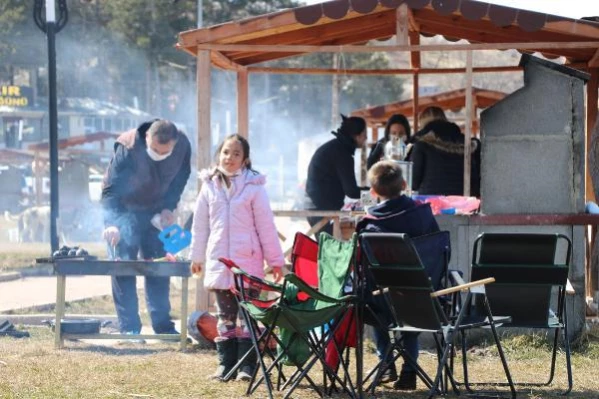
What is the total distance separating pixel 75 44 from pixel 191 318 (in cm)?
4730

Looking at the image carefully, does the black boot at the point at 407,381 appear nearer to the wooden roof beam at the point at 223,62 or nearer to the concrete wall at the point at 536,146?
the concrete wall at the point at 536,146

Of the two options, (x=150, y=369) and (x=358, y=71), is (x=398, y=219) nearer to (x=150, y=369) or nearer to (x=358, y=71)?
(x=150, y=369)

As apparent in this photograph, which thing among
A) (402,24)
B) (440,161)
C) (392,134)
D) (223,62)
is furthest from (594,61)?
(223,62)

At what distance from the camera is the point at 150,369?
26.1ft

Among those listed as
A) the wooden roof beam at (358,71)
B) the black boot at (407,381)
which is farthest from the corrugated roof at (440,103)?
the black boot at (407,381)

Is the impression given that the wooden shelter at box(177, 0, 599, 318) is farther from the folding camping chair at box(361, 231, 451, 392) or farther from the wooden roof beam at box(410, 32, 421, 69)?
the folding camping chair at box(361, 231, 451, 392)

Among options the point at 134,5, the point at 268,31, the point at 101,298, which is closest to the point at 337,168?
the point at 268,31

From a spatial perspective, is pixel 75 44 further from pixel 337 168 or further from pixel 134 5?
pixel 337 168

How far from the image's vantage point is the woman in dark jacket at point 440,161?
37.1ft

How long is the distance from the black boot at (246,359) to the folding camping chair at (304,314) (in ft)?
0.34

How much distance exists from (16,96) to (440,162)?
5162 centimetres

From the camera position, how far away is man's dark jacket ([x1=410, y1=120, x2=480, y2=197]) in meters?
11.3

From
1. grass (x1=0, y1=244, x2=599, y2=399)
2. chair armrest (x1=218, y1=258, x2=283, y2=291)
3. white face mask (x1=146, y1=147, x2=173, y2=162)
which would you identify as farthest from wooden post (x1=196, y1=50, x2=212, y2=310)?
chair armrest (x1=218, y1=258, x2=283, y2=291)

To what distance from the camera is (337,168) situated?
11.3m
